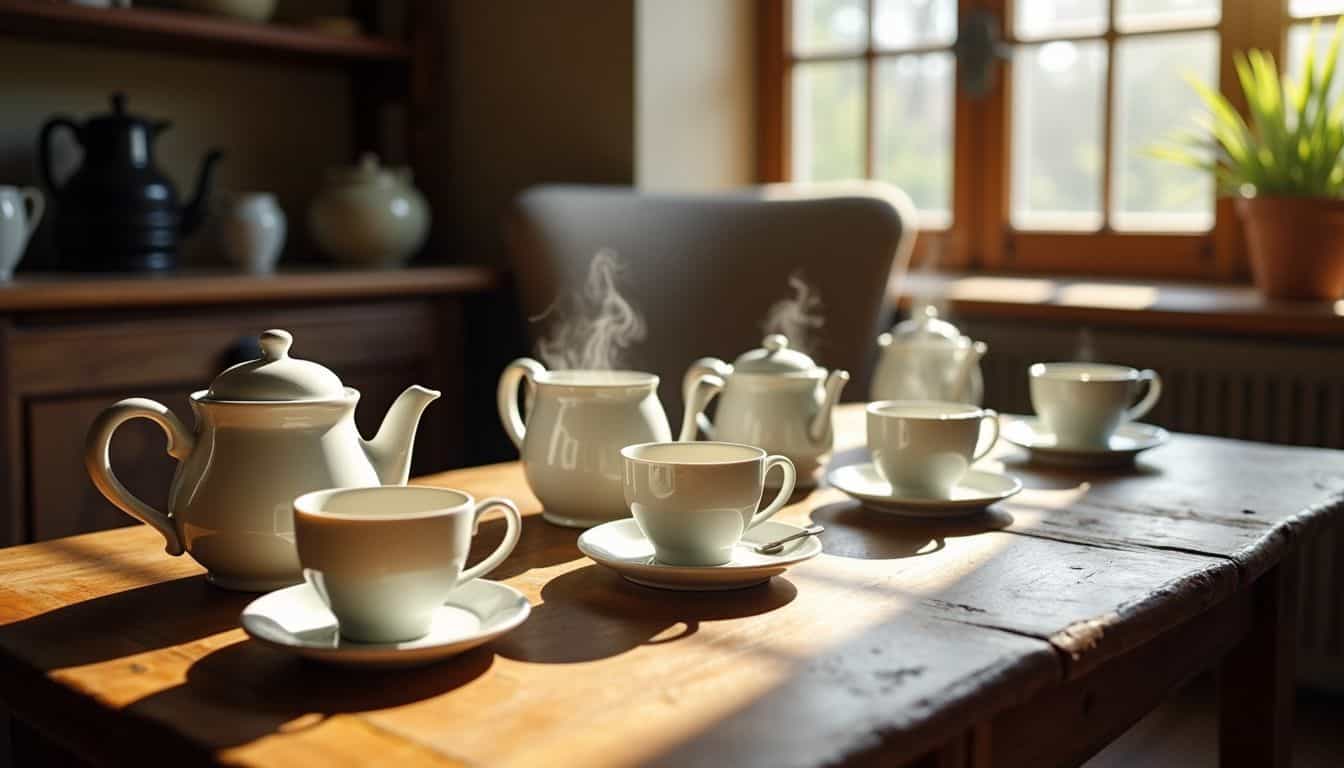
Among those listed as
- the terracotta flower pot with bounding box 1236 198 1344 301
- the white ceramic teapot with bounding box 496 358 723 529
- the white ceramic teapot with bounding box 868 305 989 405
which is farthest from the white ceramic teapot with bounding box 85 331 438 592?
the terracotta flower pot with bounding box 1236 198 1344 301

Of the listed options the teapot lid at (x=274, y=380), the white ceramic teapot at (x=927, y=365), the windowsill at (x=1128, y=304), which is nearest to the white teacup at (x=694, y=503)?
the teapot lid at (x=274, y=380)

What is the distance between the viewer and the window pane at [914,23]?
9.18 ft

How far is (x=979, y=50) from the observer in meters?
2.71

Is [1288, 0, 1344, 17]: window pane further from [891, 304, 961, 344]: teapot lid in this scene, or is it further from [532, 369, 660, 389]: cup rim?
[532, 369, 660, 389]: cup rim

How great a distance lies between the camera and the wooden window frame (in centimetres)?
246

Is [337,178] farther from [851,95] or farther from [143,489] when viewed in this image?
[851,95]

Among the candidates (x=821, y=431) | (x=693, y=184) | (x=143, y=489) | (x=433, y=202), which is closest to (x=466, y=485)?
(x=821, y=431)

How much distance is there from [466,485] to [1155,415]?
1497 mm

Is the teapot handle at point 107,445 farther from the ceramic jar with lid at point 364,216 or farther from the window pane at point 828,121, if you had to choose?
the window pane at point 828,121

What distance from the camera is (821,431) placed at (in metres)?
1.29

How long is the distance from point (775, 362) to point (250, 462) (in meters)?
0.56

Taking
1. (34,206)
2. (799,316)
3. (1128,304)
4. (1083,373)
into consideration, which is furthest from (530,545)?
(34,206)

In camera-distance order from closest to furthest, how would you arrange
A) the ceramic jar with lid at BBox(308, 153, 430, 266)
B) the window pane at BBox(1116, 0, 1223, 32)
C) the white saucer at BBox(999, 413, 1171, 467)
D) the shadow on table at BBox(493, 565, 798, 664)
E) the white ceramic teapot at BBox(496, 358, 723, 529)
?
the shadow on table at BBox(493, 565, 798, 664) → the white ceramic teapot at BBox(496, 358, 723, 529) → the white saucer at BBox(999, 413, 1171, 467) → the window pane at BBox(1116, 0, 1223, 32) → the ceramic jar with lid at BBox(308, 153, 430, 266)

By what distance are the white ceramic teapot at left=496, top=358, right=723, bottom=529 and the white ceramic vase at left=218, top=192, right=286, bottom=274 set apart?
159cm
